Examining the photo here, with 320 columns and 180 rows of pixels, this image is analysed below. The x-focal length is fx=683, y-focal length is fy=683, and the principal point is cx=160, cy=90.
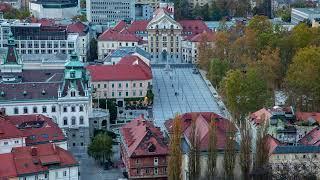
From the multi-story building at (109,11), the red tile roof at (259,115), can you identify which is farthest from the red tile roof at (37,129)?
the multi-story building at (109,11)

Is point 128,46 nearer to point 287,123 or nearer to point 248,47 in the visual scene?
point 248,47

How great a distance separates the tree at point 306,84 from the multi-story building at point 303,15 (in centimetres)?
4532

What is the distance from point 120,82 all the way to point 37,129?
23412 millimetres

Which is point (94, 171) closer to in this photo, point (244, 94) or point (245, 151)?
point (245, 151)

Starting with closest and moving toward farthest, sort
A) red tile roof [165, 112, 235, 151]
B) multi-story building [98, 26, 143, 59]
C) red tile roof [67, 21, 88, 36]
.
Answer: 1. red tile roof [165, 112, 235, 151]
2. red tile roof [67, 21, 88, 36]
3. multi-story building [98, 26, 143, 59]

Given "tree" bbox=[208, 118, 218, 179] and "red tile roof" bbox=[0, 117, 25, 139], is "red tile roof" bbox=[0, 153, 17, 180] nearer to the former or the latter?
"red tile roof" bbox=[0, 117, 25, 139]

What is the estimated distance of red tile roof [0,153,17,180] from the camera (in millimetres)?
40719

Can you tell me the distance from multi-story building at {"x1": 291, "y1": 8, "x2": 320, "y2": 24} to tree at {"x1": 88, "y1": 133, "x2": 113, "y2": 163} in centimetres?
6488

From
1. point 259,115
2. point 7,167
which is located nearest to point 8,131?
point 7,167

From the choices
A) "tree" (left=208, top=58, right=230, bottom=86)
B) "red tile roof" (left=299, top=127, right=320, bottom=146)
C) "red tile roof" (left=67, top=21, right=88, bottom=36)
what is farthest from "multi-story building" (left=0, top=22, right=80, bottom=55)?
"red tile roof" (left=299, top=127, right=320, bottom=146)

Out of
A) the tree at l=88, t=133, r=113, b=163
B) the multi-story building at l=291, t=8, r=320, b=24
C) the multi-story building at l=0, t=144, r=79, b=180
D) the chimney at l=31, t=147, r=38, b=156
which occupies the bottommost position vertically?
the tree at l=88, t=133, r=113, b=163

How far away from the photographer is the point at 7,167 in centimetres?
4131

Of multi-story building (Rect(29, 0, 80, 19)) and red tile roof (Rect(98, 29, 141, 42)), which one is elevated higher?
multi-story building (Rect(29, 0, 80, 19))

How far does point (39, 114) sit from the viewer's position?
173ft
